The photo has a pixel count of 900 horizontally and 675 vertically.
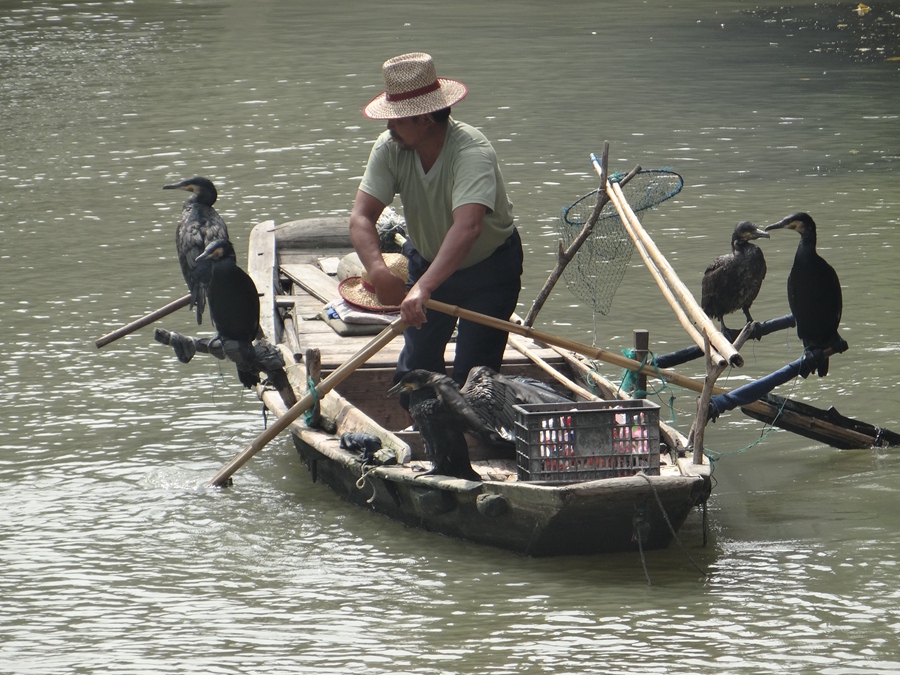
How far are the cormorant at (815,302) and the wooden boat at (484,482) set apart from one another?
85 centimetres

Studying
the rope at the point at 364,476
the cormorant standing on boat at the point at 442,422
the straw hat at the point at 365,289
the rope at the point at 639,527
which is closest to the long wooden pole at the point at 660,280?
the rope at the point at 639,527

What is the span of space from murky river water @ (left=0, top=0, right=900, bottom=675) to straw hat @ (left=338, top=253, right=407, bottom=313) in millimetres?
832

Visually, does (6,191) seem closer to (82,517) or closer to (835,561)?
(82,517)

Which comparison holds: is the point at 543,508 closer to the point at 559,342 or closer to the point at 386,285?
the point at 559,342

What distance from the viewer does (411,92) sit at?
5.59m

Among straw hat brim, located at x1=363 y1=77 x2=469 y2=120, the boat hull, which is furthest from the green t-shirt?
the boat hull

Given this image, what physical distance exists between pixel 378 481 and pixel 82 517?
1440 mm

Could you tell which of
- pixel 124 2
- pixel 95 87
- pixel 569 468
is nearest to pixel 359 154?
pixel 95 87

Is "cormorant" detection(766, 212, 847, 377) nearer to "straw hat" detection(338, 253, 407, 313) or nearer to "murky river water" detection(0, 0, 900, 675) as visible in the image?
"murky river water" detection(0, 0, 900, 675)

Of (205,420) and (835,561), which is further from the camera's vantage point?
(205,420)

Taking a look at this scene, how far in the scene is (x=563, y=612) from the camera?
503cm

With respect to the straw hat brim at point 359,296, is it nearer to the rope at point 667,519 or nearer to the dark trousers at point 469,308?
the dark trousers at point 469,308

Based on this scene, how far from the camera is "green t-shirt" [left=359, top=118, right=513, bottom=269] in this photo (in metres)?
5.53

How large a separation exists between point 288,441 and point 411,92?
236cm
